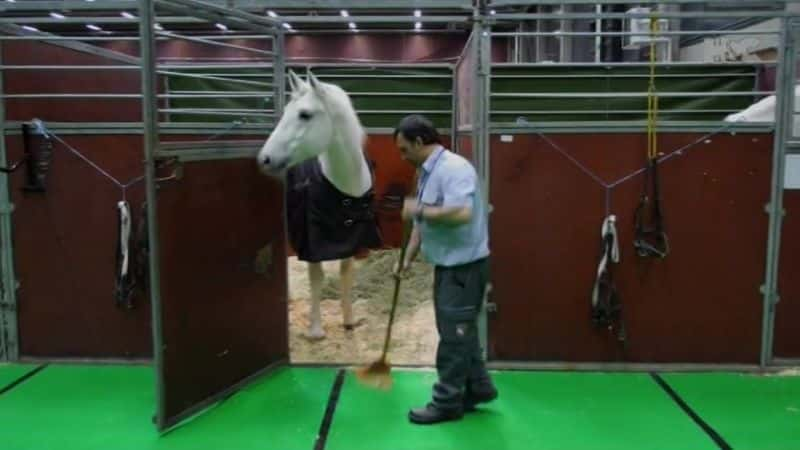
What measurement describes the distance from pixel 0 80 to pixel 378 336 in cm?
254

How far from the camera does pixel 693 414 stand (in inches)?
124

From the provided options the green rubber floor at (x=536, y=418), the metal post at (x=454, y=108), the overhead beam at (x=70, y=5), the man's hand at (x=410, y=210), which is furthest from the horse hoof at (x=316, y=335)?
the metal post at (x=454, y=108)

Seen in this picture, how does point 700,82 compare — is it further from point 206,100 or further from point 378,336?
point 206,100

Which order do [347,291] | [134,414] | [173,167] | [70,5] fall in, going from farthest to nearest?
[347,291] < [70,5] < [134,414] < [173,167]

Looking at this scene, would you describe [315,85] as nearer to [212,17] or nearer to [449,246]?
[212,17]

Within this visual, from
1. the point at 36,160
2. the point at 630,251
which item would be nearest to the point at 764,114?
the point at 630,251

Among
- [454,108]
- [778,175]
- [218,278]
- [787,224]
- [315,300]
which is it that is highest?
[454,108]

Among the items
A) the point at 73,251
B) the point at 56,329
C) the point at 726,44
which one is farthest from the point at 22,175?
the point at 726,44

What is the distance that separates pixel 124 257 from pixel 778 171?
11.3 feet

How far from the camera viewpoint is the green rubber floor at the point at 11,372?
3561mm

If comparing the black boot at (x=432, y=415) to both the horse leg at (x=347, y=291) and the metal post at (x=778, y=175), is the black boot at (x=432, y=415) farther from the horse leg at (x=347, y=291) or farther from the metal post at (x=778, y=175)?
the metal post at (x=778, y=175)

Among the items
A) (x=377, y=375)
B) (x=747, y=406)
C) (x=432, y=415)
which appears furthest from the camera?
(x=377, y=375)

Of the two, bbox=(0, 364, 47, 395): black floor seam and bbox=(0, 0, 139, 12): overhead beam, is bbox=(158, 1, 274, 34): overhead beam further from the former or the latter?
bbox=(0, 364, 47, 395): black floor seam

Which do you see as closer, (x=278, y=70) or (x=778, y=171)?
(x=778, y=171)
